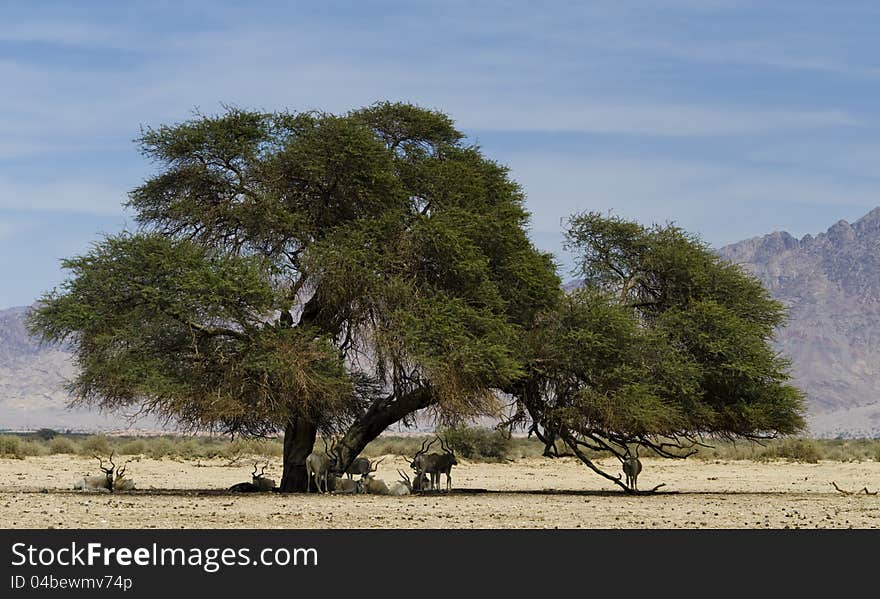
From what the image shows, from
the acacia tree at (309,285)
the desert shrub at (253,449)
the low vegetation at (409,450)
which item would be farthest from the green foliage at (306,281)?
the desert shrub at (253,449)

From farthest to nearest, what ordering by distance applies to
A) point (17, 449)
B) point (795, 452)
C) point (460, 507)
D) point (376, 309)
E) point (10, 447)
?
point (795, 452), point (10, 447), point (17, 449), point (376, 309), point (460, 507)

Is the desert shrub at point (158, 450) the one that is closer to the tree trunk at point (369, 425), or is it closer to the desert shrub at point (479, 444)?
the desert shrub at point (479, 444)

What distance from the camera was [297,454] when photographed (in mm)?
34250

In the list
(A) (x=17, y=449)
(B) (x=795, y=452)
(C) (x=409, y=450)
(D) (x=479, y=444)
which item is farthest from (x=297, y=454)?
(B) (x=795, y=452)

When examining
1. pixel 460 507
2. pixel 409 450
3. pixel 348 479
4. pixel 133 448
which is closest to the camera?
pixel 460 507

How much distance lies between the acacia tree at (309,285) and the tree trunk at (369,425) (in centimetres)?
5

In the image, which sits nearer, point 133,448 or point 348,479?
point 348,479

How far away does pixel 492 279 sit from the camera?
33.0m

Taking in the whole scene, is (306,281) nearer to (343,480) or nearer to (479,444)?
(343,480)

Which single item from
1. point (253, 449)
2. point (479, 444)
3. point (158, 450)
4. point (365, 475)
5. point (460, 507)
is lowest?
point (158, 450)

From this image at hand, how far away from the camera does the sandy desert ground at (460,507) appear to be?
77.3ft

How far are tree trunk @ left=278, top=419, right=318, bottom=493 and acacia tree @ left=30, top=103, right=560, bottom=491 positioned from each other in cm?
5

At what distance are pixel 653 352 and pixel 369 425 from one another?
25.6ft
